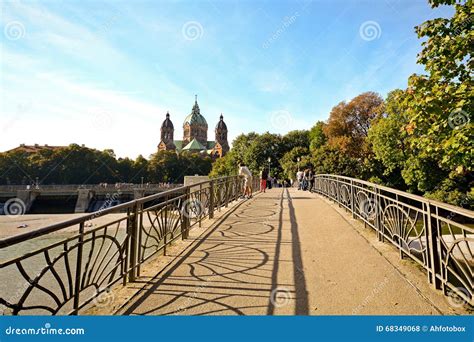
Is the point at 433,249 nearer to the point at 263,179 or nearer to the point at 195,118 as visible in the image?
the point at 263,179

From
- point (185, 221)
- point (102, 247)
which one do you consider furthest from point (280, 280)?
point (185, 221)

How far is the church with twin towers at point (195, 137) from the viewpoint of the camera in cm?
10925

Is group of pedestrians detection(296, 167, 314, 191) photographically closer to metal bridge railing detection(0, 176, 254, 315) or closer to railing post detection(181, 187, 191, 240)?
metal bridge railing detection(0, 176, 254, 315)

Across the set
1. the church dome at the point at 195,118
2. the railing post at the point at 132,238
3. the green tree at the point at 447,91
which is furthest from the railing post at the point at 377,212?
the church dome at the point at 195,118

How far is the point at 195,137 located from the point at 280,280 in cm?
11766

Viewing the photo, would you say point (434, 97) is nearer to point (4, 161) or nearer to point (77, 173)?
Answer: point (77, 173)

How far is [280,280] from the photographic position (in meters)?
3.63

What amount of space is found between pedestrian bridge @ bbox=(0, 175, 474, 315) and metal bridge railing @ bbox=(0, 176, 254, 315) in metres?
0.02

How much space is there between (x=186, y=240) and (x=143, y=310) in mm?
2749

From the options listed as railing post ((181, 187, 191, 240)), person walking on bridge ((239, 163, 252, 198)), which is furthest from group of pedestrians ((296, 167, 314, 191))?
railing post ((181, 187, 191, 240))

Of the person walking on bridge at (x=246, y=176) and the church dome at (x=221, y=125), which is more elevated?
the church dome at (x=221, y=125)

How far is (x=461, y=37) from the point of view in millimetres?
5223

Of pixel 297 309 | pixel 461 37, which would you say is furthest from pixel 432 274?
pixel 461 37

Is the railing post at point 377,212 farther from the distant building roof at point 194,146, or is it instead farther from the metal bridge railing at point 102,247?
the distant building roof at point 194,146
